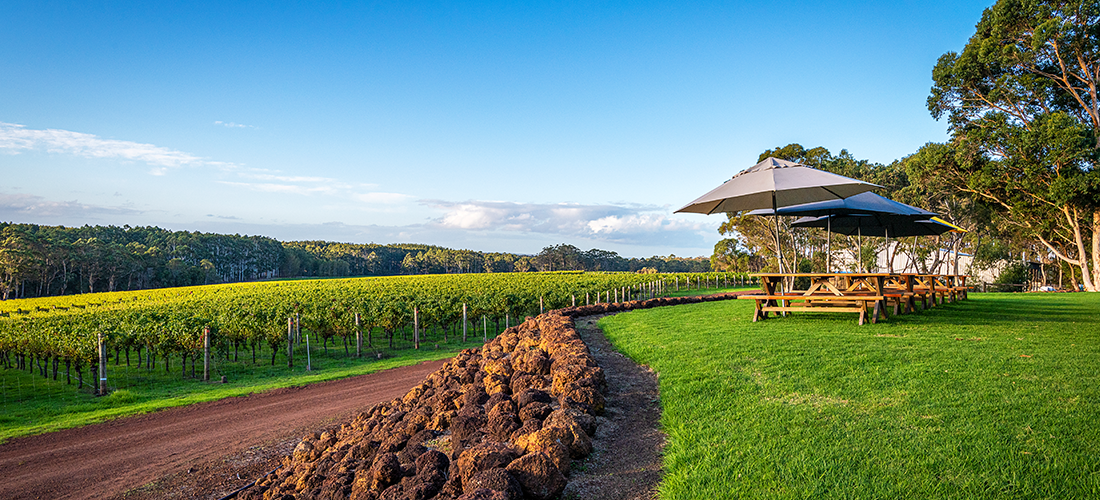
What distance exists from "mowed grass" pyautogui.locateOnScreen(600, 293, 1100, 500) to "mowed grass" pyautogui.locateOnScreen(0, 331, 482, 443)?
9.91 meters

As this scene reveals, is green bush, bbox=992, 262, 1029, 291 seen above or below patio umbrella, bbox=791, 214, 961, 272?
below

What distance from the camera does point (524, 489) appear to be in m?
2.93

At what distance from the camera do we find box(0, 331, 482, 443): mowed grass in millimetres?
10023

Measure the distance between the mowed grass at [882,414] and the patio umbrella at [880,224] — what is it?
408 centimetres

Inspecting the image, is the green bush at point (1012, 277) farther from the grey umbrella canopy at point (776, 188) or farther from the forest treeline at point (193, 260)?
the forest treeline at point (193, 260)

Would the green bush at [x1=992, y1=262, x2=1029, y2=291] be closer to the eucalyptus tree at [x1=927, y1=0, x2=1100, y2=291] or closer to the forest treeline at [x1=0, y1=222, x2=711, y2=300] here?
the eucalyptus tree at [x1=927, y1=0, x2=1100, y2=291]

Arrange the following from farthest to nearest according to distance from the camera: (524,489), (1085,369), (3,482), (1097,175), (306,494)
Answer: (1097,175) < (3,482) < (1085,369) < (306,494) < (524,489)

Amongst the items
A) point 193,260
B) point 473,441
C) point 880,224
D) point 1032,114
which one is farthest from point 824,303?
point 193,260

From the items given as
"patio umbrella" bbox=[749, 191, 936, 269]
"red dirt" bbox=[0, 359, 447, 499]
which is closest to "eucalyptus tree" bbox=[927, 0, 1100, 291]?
"patio umbrella" bbox=[749, 191, 936, 269]

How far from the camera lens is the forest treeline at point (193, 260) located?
2280 inches

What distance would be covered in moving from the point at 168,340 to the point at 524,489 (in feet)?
46.9

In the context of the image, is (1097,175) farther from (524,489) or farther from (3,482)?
(3,482)

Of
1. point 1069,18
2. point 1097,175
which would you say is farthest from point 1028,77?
point 1097,175

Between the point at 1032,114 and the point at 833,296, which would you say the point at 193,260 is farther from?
the point at 1032,114
